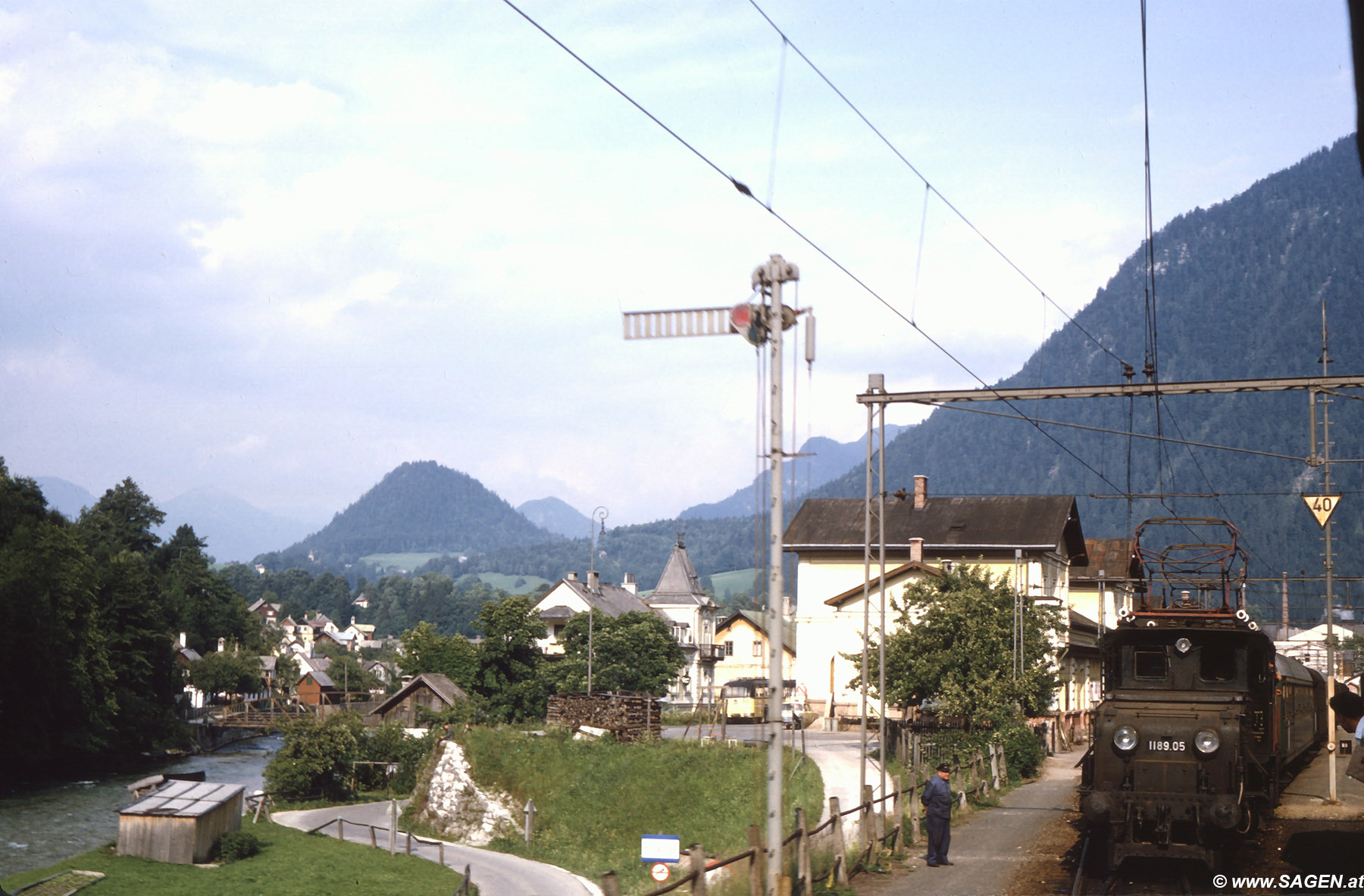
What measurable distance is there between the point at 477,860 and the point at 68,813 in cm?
2603

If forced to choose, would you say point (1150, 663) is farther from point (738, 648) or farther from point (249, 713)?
point (249, 713)

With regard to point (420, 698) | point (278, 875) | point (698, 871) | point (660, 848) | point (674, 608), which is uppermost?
point (674, 608)

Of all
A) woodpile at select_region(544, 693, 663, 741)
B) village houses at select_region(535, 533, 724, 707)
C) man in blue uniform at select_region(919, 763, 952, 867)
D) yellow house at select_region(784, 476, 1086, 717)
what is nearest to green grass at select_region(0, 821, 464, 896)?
woodpile at select_region(544, 693, 663, 741)

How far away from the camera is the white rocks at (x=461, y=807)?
175 feet

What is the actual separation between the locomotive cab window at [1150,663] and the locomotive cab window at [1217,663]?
0.55m

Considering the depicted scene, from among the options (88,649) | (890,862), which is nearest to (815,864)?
(890,862)

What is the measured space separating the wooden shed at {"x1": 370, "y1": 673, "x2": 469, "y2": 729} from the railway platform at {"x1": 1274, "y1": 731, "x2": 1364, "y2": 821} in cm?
5699

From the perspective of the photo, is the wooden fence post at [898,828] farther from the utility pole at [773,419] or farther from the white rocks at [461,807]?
the white rocks at [461,807]

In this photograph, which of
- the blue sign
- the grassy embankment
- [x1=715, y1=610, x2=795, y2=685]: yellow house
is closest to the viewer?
the blue sign

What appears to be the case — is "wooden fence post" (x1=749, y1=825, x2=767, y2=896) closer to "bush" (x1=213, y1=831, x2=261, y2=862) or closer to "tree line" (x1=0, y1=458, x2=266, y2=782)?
"bush" (x1=213, y1=831, x2=261, y2=862)

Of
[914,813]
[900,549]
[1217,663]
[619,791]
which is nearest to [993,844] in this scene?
[914,813]

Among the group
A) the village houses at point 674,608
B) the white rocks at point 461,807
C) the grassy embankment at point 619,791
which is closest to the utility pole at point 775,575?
the grassy embankment at point 619,791

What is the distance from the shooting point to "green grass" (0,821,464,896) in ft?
135

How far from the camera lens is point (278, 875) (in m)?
44.7
